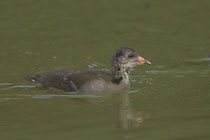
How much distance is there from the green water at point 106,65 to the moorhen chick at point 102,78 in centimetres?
24

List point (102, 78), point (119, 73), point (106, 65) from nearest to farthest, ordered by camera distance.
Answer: point (102, 78) → point (119, 73) → point (106, 65)

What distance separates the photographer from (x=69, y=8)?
58.3 ft

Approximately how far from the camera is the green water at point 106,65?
795 centimetres

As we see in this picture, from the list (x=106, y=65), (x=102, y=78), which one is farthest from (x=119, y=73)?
(x=106, y=65)

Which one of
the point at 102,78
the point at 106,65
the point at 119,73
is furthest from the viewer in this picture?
the point at 106,65

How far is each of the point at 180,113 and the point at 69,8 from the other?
993 cm

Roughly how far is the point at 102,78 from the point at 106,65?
235 cm

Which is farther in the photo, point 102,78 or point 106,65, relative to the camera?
point 106,65

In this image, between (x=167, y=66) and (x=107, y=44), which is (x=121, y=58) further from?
(x=107, y=44)

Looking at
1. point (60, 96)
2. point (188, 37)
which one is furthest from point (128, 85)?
point (188, 37)

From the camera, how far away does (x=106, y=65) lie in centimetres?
1317

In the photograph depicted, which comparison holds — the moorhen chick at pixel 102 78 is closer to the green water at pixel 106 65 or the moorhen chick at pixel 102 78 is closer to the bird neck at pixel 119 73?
the bird neck at pixel 119 73

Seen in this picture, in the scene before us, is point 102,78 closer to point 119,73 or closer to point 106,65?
point 119,73

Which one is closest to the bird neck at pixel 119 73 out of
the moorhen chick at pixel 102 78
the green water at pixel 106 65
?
the moorhen chick at pixel 102 78
